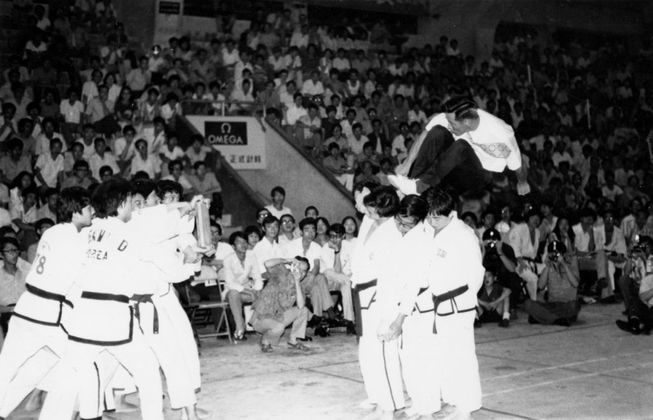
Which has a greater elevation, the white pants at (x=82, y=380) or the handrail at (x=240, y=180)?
the handrail at (x=240, y=180)

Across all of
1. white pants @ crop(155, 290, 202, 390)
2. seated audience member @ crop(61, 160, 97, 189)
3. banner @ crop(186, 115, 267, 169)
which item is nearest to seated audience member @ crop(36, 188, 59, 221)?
seated audience member @ crop(61, 160, 97, 189)

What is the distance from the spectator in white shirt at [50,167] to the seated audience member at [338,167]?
4.59 metres

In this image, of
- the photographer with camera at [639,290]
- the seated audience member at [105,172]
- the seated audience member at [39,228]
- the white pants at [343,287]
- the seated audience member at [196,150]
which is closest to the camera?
the seated audience member at [39,228]

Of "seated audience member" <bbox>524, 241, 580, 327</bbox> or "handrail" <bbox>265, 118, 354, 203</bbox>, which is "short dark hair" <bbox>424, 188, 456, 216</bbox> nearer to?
"seated audience member" <bbox>524, 241, 580, 327</bbox>

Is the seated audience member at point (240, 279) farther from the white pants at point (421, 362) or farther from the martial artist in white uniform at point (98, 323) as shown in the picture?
the martial artist in white uniform at point (98, 323)

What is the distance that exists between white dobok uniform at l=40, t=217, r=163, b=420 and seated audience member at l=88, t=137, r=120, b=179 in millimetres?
7154

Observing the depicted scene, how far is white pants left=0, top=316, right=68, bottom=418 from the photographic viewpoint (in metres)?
5.15

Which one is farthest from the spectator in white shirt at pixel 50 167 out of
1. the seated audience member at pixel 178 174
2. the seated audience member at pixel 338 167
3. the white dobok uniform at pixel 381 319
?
the white dobok uniform at pixel 381 319

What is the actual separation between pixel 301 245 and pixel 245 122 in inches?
157

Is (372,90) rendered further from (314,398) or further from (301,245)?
(314,398)

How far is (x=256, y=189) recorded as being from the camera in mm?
13930

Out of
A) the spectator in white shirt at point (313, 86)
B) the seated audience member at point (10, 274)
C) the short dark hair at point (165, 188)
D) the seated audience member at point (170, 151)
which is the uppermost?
the spectator in white shirt at point (313, 86)

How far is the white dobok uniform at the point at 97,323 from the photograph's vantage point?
4664 mm

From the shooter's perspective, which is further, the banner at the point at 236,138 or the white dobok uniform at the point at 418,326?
the banner at the point at 236,138
